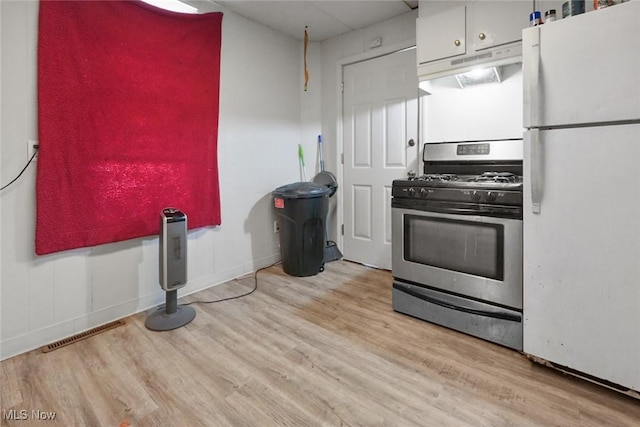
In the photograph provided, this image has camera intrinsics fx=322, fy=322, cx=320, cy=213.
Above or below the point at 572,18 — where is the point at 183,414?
below

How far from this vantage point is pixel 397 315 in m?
2.17

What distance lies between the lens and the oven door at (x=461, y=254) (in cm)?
171

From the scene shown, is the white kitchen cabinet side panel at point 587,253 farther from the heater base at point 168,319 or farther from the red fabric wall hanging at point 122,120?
the red fabric wall hanging at point 122,120

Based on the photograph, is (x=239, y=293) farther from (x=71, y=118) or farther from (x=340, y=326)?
(x=71, y=118)

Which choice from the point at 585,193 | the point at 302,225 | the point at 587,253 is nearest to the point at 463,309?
the point at 587,253

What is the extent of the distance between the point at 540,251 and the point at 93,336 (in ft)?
8.23

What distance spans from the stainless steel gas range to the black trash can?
909 mm

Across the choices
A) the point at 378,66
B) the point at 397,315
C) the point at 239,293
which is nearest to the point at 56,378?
the point at 239,293

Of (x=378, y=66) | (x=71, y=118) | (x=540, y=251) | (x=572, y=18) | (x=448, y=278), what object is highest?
(x=378, y=66)

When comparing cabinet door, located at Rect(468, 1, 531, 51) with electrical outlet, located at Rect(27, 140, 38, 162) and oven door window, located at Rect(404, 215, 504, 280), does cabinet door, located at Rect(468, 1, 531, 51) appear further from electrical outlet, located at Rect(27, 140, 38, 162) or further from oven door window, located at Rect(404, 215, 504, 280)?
electrical outlet, located at Rect(27, 140, 38, 162)

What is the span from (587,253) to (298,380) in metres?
1.41

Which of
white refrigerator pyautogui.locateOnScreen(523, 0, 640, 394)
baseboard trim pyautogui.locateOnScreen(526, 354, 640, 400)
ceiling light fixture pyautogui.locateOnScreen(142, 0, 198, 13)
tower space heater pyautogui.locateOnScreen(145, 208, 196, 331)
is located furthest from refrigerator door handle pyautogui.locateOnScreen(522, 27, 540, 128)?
ceiling light fixture pyautogui.locateOnScreen(142, 0, 198, 13)

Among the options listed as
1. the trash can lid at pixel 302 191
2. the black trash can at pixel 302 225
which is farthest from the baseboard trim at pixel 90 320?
the trash can lid at pixel 302 191

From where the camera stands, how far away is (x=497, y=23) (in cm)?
202
